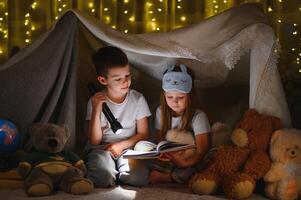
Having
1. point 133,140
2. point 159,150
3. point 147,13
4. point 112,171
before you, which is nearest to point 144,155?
point 159,150

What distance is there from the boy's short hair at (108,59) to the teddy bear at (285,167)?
733mm

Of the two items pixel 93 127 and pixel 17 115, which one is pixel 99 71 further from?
pixel 17 115

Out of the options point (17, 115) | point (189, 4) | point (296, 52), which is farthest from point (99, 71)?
point (296, 52)

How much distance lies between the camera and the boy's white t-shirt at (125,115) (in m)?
2.18

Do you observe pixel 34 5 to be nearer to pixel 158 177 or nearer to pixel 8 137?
pixel 8 137

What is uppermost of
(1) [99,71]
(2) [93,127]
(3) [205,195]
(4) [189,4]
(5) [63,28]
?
(4) [189,4]

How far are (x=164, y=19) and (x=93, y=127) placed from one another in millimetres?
1060

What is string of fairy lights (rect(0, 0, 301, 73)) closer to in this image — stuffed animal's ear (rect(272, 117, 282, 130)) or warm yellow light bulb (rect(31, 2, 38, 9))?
warm yellow light bulb (rect(31, 2, 38, 9))

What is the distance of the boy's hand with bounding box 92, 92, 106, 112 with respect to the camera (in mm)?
2113

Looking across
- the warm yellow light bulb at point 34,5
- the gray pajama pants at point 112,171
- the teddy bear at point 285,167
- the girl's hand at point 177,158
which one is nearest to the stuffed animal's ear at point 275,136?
the teddy bear at point 285,167

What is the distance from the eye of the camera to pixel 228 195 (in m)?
1.80

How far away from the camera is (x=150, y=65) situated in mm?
2281

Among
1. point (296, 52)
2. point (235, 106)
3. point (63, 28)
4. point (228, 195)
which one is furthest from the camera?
point (296, 52)

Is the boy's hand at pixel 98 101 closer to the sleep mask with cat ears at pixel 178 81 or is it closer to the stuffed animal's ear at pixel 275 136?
the sleep mask with cat ears at pixel 178 81
